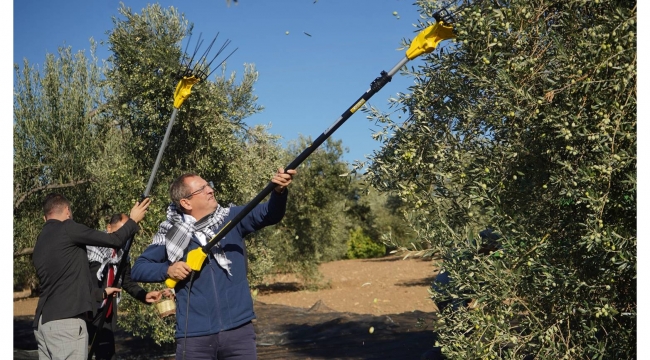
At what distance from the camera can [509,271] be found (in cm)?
445

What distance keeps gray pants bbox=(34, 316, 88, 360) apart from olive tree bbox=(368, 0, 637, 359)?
3.42 metres

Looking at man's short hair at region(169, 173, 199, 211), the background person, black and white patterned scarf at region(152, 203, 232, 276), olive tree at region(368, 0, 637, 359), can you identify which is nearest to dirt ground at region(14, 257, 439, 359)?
olive tree at region(368, 0, 637, 359)

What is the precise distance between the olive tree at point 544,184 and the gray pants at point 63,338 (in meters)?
3.42

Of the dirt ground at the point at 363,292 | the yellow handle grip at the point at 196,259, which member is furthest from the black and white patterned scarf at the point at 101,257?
the dirt ground at the point at 363,292

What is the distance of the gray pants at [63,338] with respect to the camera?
6211mm

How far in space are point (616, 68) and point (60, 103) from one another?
48.1ft

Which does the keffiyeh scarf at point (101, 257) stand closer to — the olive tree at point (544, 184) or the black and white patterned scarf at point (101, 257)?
the black and white patterned scarf at point (101, 257)

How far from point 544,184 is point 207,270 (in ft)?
8.06

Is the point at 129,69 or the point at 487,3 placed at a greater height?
the point at 129,69

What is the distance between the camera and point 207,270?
4.94m

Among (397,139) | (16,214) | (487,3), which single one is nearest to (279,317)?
(16,214)

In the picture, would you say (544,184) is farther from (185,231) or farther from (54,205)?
(54,205)

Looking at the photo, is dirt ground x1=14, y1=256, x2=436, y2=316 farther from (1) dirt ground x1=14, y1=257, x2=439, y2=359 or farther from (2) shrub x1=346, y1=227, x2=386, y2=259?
(2) shrub x1=346, y1=227, x2=386, y2=259
